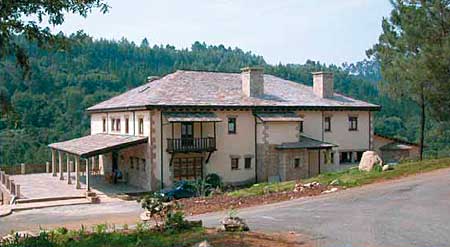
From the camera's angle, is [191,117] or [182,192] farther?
[191,117]

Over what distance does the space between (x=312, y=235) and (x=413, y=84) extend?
66.5ft

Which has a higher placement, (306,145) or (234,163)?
(306,145)

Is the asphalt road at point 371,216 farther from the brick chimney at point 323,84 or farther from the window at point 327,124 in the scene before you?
the brick chimney at point 323,84

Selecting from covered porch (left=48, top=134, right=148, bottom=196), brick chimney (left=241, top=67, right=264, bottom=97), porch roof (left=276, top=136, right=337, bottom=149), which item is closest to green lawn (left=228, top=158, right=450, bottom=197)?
porch roof (left=276, top=136, right=337, bottom=149)

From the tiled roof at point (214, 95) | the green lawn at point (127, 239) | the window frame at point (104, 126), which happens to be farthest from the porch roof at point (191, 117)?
the green lawn at point (127, 239)

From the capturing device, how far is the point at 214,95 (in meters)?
35.8

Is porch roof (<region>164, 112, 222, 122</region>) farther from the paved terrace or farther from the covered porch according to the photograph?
the paved terrace

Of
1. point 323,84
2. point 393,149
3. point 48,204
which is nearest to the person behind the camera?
point 48,204

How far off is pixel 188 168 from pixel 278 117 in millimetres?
6575

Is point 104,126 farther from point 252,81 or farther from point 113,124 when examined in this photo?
point 252,81

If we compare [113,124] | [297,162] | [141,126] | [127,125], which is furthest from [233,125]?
[113,124]

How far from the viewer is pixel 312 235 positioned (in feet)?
41.3

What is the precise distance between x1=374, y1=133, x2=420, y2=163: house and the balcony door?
15960mm

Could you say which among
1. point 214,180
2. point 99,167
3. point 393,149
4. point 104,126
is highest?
point 104,126
